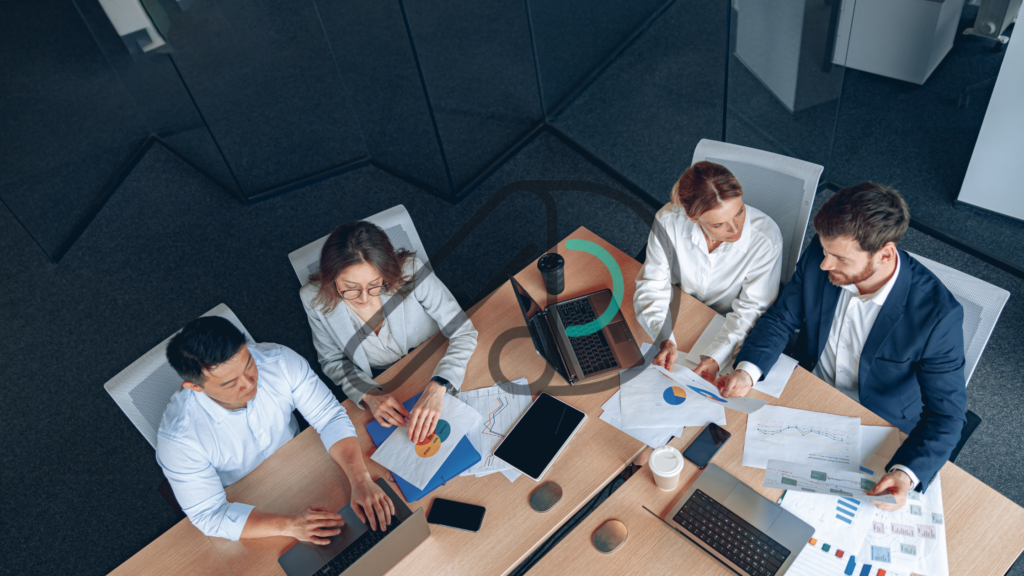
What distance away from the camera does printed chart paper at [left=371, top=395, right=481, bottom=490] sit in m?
1.86

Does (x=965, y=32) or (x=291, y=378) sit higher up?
(x=291, y=378)

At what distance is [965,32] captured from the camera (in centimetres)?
382

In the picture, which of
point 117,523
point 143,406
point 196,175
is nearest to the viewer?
point 143,406

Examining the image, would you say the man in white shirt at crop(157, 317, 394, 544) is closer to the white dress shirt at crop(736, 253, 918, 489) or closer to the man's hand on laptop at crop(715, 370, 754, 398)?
the man's hand on laptop at crop(715, 370, 754, 398)

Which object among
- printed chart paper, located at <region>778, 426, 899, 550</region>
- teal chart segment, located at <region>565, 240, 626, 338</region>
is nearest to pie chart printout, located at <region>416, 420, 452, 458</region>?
teal chart segment, located at <region>565, 240, 626, 338</region>

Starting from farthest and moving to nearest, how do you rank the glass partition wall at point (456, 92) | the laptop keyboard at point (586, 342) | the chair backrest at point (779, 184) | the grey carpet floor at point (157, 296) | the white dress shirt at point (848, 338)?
the glass partition wall at point (456, 92)
the grey carpet floor at point (157, 296)
the chair backrest at point (779, 184)
the laptop keyboard at point (586, 342)
the white dress shirt at point (848, 338)

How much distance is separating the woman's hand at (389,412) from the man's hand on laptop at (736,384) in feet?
3.18

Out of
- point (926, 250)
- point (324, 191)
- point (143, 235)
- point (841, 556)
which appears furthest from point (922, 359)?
point (143, 235)

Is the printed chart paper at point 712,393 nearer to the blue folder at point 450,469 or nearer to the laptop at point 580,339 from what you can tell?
the laptop at point 580,339

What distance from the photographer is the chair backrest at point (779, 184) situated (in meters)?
2.13

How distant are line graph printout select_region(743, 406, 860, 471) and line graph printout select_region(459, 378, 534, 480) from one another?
667mm

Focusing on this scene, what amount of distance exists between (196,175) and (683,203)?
3.43 m

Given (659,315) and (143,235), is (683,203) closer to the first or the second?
(659,315)

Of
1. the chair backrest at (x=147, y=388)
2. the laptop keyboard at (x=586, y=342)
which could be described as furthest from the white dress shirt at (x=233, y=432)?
the laptop keyboard at (x=586, y=342)
